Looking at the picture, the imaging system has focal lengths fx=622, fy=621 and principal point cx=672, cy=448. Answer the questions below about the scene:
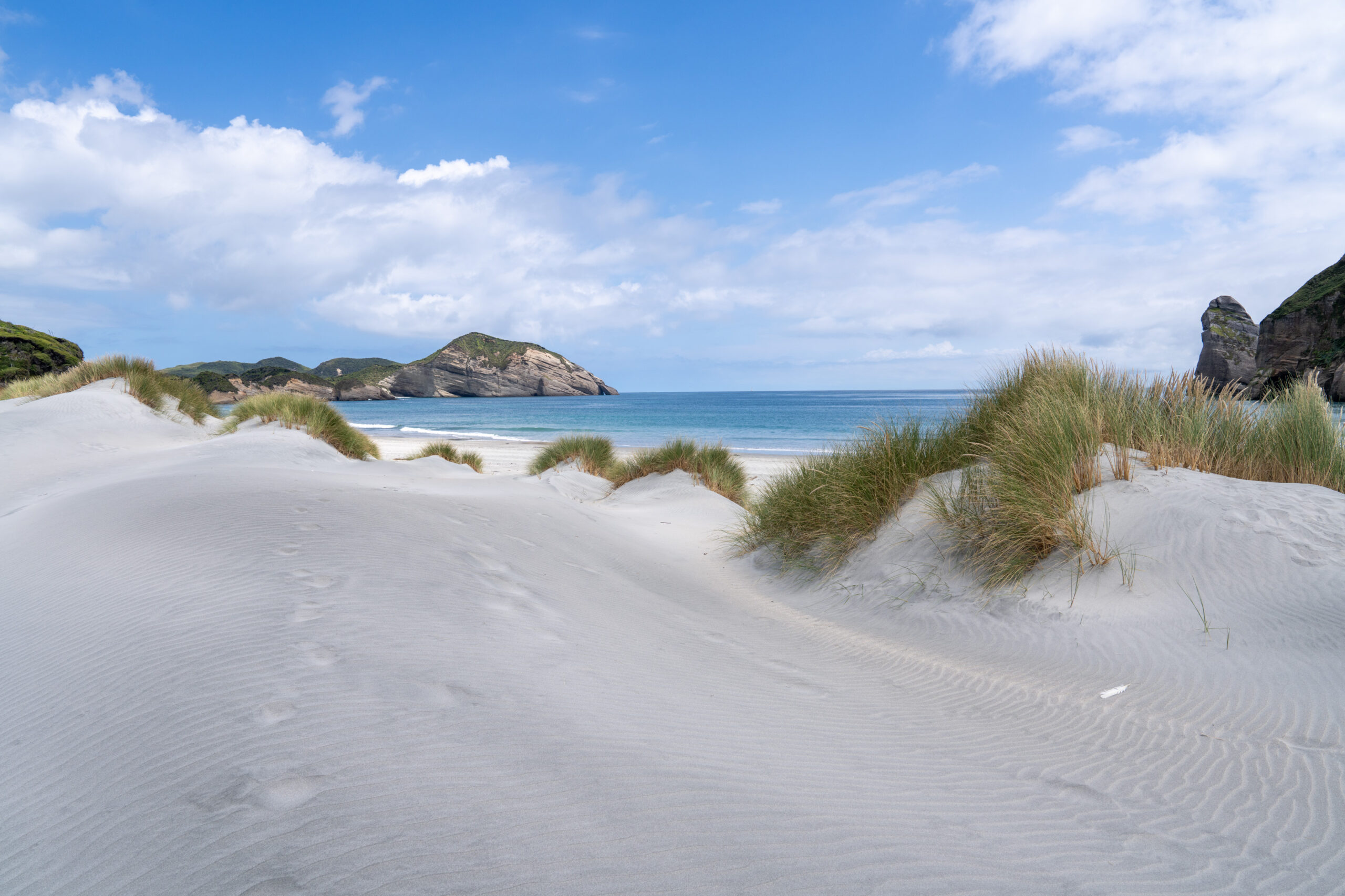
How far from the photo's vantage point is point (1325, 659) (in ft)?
10.4

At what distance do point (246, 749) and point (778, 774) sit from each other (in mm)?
1587

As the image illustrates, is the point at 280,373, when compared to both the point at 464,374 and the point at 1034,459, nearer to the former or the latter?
the point at 464,374

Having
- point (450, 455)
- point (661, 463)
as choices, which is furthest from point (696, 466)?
point (450, 455)

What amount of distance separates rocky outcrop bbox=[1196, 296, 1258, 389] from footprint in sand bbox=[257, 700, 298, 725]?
52.0 meters

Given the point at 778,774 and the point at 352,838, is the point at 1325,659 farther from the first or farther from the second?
the point at 352,838

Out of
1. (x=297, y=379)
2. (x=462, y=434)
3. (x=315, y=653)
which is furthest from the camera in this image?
(x=297, y=379)

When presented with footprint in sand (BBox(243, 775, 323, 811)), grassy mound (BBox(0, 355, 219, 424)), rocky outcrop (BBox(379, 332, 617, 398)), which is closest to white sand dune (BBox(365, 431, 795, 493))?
grassy mound (BBox(0, 355, 219, 424))

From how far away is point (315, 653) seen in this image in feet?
7.41

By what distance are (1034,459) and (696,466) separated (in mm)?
6749

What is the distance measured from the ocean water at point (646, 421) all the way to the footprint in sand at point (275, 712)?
5.93 m

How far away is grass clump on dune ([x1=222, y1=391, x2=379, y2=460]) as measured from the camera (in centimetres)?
1218

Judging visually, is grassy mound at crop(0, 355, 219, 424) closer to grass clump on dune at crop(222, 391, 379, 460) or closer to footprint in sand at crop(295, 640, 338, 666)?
grass clump on dune at crop(222, 391, 379, 460)

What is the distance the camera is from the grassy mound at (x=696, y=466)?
10953mm

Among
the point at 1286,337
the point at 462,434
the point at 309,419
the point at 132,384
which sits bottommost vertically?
the point at 462,434
